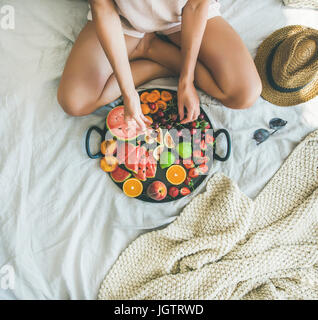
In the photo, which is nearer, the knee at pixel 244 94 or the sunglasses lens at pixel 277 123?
the knee at pixel 244 94

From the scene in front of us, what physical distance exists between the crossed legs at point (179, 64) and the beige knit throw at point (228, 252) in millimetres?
271

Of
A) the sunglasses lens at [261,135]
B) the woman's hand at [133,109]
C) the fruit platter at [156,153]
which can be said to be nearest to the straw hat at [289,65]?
the sunglasses lens at [261,135]

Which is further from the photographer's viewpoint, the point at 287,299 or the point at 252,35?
the point at 252,35

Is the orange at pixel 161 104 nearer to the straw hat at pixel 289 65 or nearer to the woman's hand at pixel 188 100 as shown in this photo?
the woman's hand at pixel 188 100

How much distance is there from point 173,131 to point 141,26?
0.30 m

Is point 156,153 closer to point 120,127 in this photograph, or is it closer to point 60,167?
point 120,127

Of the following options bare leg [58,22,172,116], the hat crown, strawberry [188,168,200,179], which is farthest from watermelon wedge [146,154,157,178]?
the hat crown

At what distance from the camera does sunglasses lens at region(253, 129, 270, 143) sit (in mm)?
853

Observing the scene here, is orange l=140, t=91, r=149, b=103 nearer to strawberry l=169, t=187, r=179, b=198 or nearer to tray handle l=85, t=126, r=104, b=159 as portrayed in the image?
tray handle l=85, t=126, r=104, b=159

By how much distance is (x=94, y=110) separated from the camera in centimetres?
81

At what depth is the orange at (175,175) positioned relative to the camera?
81 centimetres

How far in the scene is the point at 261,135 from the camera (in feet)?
2.80

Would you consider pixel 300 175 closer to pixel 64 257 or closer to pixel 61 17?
pixel 64 257

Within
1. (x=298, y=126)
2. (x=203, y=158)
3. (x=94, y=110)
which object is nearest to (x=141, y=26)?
(x=94, y=110)
